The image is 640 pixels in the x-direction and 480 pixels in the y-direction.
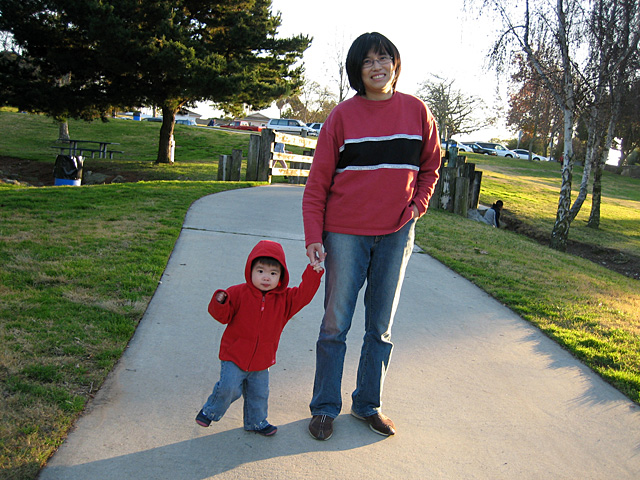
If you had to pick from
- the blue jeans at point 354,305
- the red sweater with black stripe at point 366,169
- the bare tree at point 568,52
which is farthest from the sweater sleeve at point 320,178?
the bare tree at point 568,52

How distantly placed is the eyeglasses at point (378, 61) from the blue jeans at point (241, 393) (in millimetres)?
1601

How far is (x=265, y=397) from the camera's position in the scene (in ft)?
8.75

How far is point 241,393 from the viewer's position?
8.84 ft

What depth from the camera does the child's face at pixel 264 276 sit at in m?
2.57

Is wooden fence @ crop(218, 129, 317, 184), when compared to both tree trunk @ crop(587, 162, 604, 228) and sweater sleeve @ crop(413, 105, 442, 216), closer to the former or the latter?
tree trunk @ crop(587, 162, 604, 228)

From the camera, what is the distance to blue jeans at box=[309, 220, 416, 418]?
2.72 metres

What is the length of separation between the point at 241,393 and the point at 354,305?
725mm

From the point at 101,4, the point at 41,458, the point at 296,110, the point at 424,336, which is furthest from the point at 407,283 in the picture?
the point at 296,110

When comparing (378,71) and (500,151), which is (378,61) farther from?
(500,151)

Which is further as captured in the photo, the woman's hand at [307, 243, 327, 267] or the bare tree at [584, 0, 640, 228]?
the bare tree at [584, 0, 640, 228]

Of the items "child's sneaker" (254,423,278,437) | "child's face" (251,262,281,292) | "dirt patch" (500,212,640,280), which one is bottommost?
"dirt patch" (500,212,640,280)

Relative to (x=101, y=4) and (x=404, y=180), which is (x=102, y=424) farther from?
(x=101, y=4)

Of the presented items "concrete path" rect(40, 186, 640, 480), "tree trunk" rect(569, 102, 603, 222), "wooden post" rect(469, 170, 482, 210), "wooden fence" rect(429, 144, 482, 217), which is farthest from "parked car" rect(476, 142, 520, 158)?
"concrete path" rect(40, 186, 640, 480)

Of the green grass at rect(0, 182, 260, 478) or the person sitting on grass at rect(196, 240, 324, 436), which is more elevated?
the person sitting on grass at rect(196, 240, 324, 436)
